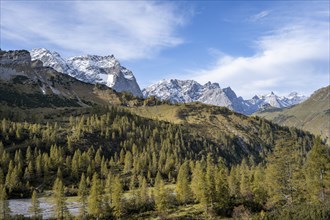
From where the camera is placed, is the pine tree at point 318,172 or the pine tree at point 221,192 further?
the pine tree at point 221,192

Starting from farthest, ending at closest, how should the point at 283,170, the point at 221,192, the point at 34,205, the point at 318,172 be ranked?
1. the point at 221,192
2. the point at 34,205
3. the point at 318,172
4. the point at 283,170

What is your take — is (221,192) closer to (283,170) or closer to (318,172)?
(318,172)

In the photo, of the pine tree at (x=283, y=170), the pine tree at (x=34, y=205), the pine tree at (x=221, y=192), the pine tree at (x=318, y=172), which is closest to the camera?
the pine tree at (x=283, y=170)

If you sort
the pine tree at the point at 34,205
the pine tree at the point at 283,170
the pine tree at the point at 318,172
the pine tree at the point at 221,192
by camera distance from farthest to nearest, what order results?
1. the pine tree at the point at 221,192
2. the pine tree at the point at 34,205
3. the pine tree at the point at 318,172
4. the pine tree at the point at 283,170

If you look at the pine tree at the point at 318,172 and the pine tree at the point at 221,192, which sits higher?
the pine tree at the point at 318,172

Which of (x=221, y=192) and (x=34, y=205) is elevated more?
(x=221, y=192)

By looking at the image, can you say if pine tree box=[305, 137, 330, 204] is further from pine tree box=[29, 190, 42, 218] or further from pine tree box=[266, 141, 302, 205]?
pine tree box=[29, 190, 42, 218]

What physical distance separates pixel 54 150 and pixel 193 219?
10087 cm

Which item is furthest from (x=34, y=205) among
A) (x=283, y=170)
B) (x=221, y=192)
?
(x=283, y=170)

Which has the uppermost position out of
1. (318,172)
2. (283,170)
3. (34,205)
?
(283,170)

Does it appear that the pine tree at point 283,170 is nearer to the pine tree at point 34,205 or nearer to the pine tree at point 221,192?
the pine tree at point 221,192

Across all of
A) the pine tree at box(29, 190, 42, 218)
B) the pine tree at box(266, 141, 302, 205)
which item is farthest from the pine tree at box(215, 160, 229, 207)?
the pine tree at box(29, 190, 42, 218)

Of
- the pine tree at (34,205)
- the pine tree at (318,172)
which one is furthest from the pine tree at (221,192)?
the pine tree at (34,205)

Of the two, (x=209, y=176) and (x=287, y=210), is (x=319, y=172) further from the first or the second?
(x=209, y=176)
